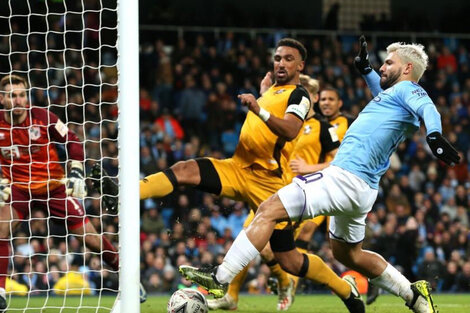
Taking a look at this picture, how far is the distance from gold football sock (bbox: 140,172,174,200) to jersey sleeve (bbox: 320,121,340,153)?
261cm

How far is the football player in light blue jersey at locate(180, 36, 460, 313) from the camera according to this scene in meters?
5.63

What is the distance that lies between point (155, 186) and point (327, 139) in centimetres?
277

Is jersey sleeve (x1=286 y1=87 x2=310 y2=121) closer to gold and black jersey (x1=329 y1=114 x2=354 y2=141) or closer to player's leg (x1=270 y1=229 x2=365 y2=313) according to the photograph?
player's leg (x1=270 y1=229 x2=365 y2=313)

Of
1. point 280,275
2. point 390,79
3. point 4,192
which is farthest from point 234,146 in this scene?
point 390,79

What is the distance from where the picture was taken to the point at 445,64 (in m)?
19.4

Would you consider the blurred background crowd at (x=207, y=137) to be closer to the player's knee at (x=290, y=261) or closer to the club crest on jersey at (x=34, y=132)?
the club crest on jersey at (x=34, y=132)

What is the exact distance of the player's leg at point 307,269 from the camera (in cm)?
718

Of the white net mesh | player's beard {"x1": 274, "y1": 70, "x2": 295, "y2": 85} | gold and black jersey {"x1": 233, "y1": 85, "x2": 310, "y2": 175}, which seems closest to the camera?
gold and black jersey {"x1": 233, "y1": 85, "x2": 310, "y2": 175}

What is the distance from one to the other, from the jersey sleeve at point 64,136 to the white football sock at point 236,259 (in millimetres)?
2495

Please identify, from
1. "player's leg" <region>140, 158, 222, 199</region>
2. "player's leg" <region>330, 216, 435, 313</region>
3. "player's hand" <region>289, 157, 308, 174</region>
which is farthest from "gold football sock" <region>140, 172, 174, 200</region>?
"player's hand" <region>289, 157, 308, 174</region>

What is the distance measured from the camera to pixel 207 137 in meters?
16.7

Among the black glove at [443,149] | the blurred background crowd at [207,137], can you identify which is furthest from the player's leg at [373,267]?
the blurred background crowd at [207,137]

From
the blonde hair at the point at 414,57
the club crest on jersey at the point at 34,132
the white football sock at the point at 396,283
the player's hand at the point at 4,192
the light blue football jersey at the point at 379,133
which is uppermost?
the blonde hair at the point at 414,57

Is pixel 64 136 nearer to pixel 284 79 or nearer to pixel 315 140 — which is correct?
pixel 284 79
